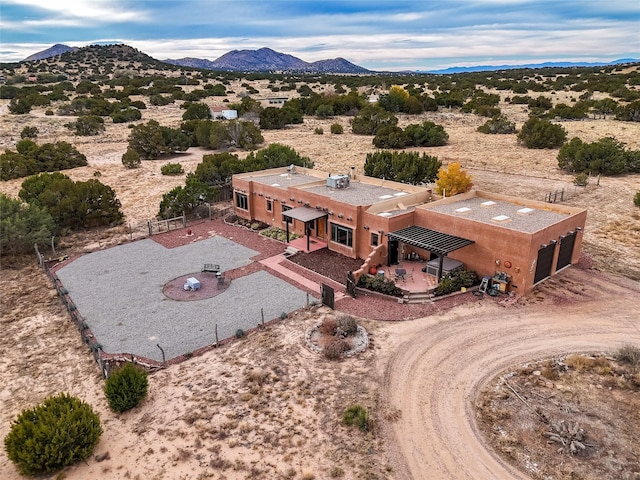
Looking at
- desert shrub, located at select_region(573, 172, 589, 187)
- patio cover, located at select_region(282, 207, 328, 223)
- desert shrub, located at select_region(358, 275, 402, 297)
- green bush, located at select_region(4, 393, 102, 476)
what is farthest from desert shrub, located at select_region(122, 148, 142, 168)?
desert shrub, located at select_region(573, 172, 589, 187)

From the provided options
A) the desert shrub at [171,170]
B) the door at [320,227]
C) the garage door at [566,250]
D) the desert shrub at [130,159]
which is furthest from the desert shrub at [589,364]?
the desert shrub at [130,159]

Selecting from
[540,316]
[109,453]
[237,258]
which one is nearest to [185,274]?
[237,258]

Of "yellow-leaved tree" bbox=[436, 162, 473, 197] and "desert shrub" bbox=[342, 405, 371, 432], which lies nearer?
"desert shrub" bbox=[342, 405, 371, 432]

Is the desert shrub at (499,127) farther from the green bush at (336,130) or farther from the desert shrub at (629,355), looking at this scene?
the desert shrub at (629,355)

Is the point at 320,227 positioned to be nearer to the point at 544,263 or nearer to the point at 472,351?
the point at 544,263

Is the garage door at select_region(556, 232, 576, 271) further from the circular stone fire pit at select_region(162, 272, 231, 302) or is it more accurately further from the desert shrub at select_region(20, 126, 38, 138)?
the desert shrub at select_region(20, 126, 38, 138)

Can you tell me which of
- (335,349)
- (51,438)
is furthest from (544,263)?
(51,438)
